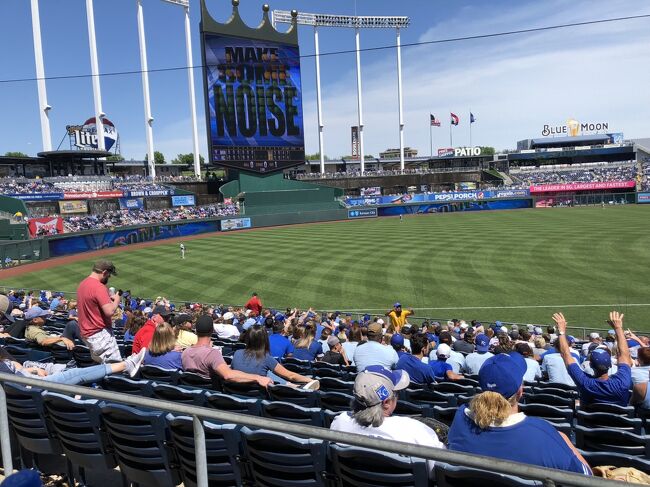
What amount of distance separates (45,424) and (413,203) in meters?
68.4

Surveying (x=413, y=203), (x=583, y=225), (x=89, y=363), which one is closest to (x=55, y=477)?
(x=89, y=363)

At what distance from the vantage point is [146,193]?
6091 cm

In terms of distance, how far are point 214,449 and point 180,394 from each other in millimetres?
1151

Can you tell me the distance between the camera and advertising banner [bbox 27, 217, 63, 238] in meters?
40.2

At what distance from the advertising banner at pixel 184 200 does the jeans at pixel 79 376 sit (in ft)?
202

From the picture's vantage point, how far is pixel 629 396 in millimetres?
5500

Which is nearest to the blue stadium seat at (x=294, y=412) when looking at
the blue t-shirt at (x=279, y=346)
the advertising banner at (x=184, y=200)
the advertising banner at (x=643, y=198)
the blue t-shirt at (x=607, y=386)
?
the blue t-shirt at (x=607, y=386)

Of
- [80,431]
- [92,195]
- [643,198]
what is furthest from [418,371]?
[643,198]

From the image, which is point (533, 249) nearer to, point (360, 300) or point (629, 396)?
point (360, 300)

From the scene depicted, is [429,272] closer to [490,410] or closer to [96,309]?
[96,309]

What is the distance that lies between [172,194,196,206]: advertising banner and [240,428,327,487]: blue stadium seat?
63.7 m

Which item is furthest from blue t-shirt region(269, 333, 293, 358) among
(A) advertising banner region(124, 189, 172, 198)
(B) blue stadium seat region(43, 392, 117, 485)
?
(A) advertising banner region(124, 189, 172, 198)

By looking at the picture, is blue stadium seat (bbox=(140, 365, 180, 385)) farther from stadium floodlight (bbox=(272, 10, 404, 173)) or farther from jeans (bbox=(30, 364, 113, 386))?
stadium floodlight (bbox=(272, 10, 404, 173))

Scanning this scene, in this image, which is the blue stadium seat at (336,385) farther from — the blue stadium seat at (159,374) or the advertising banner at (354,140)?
the advertising banner at (354,140)
